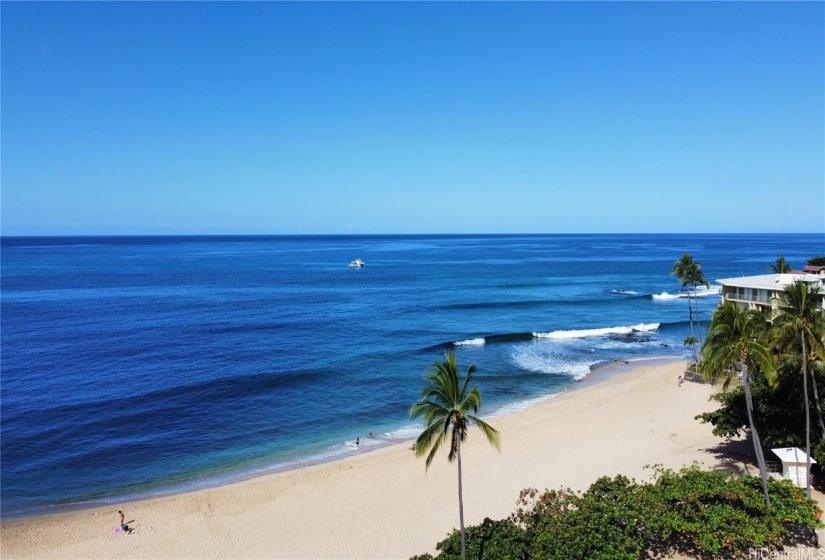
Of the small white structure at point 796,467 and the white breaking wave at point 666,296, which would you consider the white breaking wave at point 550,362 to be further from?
the white breaking wave at point 666,296

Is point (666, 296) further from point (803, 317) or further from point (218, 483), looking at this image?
point (218, 483)

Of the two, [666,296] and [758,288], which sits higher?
[758,288]

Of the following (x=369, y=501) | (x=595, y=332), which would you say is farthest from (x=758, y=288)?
A: (x=369, y=501)

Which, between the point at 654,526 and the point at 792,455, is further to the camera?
the point at 792,455

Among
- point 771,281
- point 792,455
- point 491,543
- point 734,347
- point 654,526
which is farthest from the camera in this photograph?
point 771,281

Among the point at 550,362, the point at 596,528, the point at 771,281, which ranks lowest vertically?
the point at 550,362

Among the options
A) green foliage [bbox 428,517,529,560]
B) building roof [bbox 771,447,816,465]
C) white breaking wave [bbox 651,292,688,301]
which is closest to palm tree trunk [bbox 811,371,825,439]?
building roof [bbox 771,447,816,465]

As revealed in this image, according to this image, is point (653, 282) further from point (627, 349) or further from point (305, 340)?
point (305, 340)

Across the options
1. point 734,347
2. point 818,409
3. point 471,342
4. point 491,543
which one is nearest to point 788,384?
point 818,409

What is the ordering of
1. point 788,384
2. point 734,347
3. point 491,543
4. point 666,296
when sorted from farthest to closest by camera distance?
point 666,296
point 788,384
point 734,347
point 491,543
